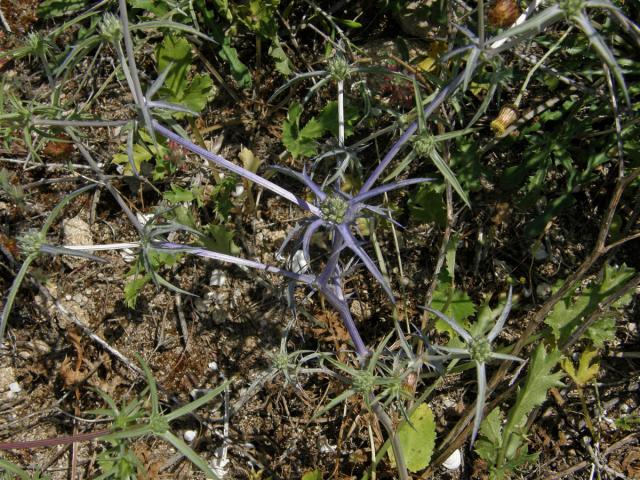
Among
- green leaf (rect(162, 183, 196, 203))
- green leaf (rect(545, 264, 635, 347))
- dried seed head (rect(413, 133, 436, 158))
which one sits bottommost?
green leaf (rect(545, 264, 635, 347))

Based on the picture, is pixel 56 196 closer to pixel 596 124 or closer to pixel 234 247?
pixel 234 247

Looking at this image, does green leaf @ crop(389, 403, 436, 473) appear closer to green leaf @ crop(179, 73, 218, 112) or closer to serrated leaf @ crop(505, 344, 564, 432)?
serrated leaf @ crop(505, 344, 564, 432)

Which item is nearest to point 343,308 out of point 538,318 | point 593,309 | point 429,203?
point 429,203

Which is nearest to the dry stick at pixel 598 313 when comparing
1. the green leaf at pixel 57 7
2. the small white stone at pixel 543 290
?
the small white stone at pixel 543 290

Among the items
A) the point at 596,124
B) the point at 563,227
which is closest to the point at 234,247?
the point at 563,227

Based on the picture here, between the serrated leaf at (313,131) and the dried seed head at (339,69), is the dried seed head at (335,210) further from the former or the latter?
the serrated leaf at (313,131)

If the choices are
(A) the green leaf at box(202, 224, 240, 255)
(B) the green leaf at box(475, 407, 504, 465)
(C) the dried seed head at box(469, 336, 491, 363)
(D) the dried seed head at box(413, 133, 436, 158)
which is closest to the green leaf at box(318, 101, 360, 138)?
(A) the green leaf at box(202, 224, 240, 255)
